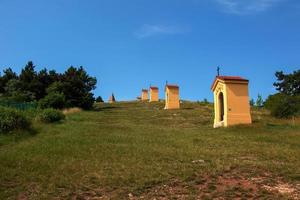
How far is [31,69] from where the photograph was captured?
49000mm

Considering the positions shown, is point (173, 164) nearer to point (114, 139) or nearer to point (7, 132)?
point (114, 139)

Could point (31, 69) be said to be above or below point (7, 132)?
above

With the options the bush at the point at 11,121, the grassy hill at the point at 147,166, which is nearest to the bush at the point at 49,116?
the bush at the point at 11,121

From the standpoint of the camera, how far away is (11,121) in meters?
21.5

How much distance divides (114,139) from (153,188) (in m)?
9.13

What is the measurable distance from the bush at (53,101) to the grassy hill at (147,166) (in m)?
15.7

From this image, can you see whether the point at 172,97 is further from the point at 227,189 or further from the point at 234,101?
the point at 227,189

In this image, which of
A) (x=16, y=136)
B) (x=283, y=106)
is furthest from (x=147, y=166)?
(x=283, y=106)

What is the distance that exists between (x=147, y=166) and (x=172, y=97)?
33.7m

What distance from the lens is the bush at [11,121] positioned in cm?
2105

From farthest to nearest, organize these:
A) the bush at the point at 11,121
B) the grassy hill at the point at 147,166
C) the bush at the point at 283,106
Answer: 1. the bush at the point at 283,106
2. the bush at the point at 11,121
3. the grassy hill at the point at 147,166

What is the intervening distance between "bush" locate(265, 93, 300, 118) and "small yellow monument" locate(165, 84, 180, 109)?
916cm

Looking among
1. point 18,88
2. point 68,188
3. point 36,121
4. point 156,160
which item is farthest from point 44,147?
point 18,88

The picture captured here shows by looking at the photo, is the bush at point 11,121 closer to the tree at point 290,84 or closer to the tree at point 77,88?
the tree at point 77,88
